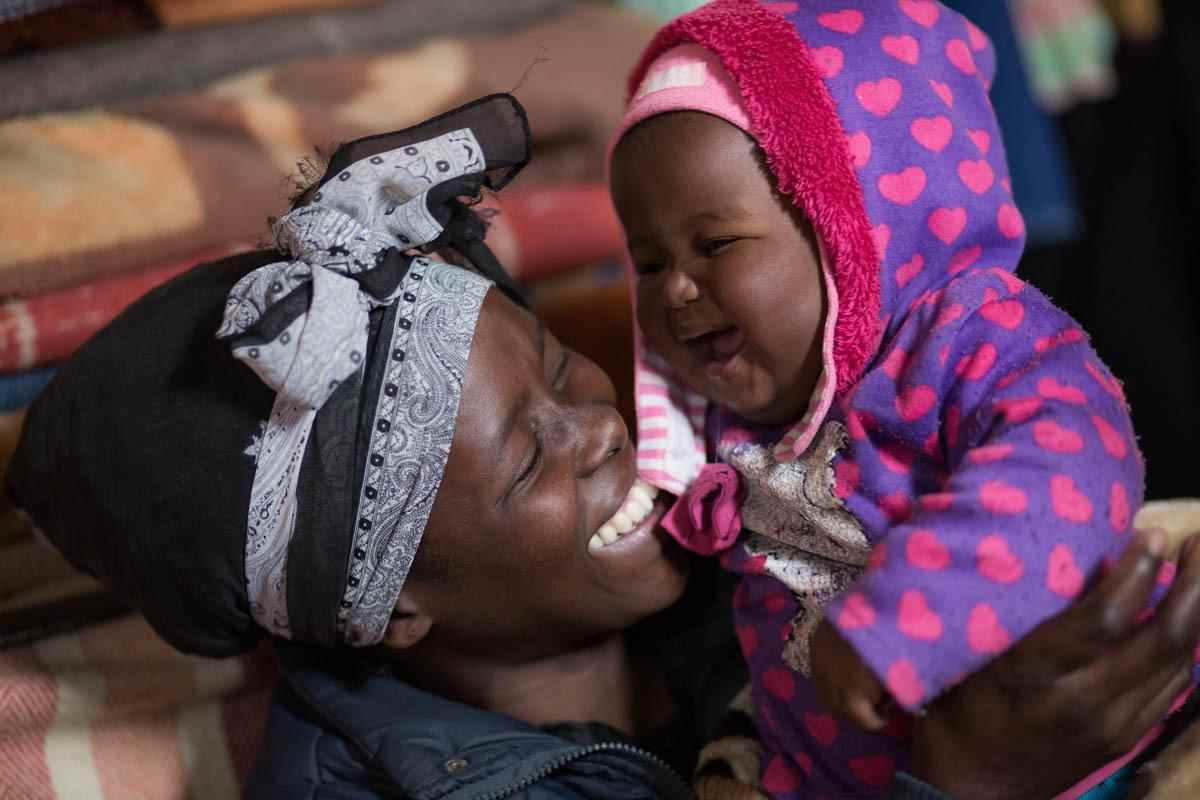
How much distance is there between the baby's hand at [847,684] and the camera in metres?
0.92

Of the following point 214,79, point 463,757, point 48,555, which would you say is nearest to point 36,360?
point 48,555

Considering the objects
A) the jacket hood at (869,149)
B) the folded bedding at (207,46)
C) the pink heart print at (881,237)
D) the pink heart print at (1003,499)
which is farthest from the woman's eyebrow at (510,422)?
the folded bedding at (207,46)

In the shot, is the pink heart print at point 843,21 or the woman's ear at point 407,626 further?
the woman's ear at point 407,626

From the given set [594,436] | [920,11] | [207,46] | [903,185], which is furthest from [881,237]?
[207,46]

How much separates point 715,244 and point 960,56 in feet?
1.10

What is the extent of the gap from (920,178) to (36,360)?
45.7 inches

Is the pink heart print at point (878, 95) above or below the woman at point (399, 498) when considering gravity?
above

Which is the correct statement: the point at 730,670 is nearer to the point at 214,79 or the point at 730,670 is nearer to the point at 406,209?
the point at 406,209

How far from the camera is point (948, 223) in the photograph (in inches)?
45.3

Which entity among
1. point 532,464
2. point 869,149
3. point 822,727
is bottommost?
point 822,727

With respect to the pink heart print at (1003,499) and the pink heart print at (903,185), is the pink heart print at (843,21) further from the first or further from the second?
the pink heart print at (1003,499)

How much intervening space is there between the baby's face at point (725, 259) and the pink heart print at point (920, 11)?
225mm

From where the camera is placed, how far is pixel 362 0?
200cm

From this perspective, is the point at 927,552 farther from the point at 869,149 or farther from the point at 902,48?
the point at 902,48
